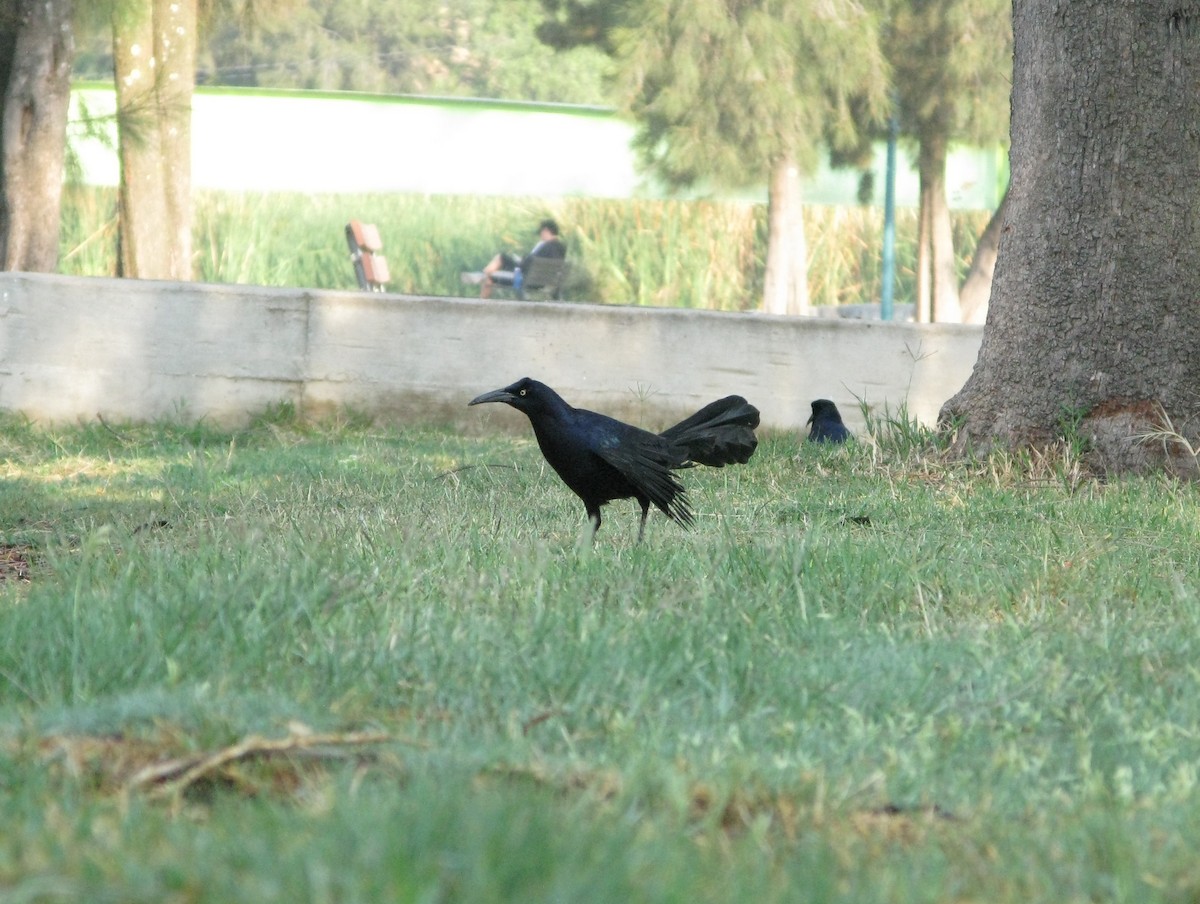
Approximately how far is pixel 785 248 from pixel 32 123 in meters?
13.2

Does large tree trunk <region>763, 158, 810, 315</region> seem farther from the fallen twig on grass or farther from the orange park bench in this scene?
the fallen twig on grass

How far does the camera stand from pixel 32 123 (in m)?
11.3

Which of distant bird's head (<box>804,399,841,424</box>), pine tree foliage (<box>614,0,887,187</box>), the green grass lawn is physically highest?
pine tree foliage (<box>614,0,887,187</box>)

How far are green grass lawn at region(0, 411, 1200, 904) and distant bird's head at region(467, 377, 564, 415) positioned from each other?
1.53 feet

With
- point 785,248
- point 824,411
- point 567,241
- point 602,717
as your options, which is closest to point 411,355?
point 824,411

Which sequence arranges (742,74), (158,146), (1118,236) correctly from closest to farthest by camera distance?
(1118,236)
(158,146)
(742,74)

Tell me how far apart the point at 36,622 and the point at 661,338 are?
7299mm

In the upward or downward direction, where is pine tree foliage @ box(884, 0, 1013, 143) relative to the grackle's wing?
upward

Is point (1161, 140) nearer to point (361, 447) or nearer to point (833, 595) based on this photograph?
point (833, 595)

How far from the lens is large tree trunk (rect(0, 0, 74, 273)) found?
11.2 m

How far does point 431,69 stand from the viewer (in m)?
63.6

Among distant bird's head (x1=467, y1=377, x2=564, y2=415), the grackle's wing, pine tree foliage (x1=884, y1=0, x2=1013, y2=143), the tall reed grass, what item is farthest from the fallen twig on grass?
the tall reed grass

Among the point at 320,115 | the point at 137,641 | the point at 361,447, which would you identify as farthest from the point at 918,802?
the point at 320,115

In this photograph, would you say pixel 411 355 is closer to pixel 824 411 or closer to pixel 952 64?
pixel 824 411
